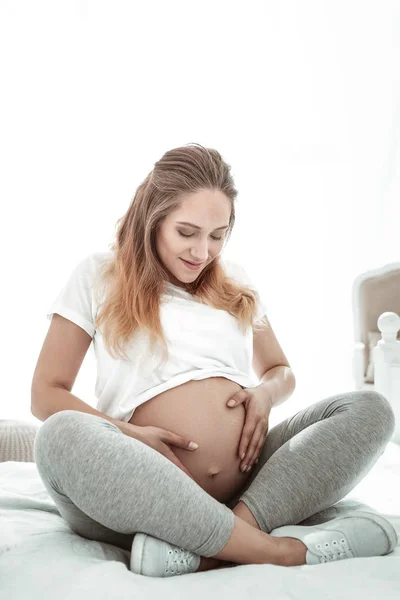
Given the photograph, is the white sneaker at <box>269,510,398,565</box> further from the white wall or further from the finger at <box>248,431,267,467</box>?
the white wall

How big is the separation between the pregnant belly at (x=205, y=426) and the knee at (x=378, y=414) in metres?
0.23

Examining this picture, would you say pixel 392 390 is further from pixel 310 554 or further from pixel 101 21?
pixel 101 21

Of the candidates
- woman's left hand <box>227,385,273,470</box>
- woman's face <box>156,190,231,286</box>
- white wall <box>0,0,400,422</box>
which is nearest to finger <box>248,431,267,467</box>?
woman's left hand <box>227,385,273,470</box>

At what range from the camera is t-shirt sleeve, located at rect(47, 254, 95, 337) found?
131 cm

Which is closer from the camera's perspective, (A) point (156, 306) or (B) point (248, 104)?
(A) point (156, 306)

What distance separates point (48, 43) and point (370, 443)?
237cm

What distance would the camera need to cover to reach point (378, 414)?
116 cm

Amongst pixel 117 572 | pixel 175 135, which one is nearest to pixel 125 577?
pixel 117 572

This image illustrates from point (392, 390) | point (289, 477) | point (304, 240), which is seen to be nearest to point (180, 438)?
point (289, 477)

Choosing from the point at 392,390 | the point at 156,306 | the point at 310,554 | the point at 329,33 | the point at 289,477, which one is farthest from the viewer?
the point at 329,33

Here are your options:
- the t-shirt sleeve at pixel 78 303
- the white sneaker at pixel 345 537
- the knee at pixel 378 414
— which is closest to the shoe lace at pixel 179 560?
the white sneaker at pixel 345 537

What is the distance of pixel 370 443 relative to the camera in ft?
3.71

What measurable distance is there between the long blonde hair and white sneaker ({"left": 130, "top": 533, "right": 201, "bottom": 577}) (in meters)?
0.41

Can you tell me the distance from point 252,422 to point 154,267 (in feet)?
1.18
